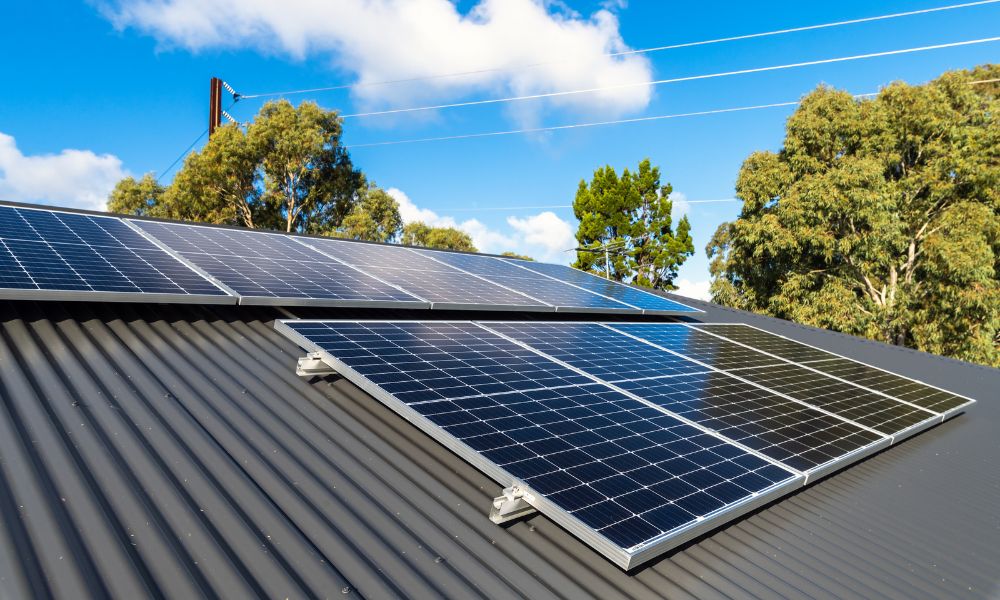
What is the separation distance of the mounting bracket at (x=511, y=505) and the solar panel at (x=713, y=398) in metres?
2.80

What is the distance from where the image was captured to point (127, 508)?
146 inches

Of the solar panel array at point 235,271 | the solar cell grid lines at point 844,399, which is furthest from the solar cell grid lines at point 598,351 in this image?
the solar cell grid lines at point 844,399

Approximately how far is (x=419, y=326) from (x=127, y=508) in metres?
4.63

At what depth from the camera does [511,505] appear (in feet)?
14.5

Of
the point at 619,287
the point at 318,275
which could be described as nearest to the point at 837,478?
the point at 318,275

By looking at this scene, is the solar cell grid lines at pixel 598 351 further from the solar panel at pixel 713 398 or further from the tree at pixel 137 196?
the tree at pixel 137 196

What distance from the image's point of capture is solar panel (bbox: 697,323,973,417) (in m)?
10.3

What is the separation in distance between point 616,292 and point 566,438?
37.1ft

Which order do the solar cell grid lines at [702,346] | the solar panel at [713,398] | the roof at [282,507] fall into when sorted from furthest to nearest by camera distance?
the solar cell grid lines at [702,346]
the solar panel at [713,398]
the roof at [282,507]

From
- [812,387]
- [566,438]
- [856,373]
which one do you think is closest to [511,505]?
[566,438]

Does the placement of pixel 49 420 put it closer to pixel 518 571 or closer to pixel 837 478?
pixel 518 571

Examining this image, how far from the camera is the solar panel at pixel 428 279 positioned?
10062mm

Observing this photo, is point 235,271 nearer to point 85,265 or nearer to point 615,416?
point 85,265

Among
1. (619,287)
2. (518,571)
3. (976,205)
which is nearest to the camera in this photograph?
(518,571)
